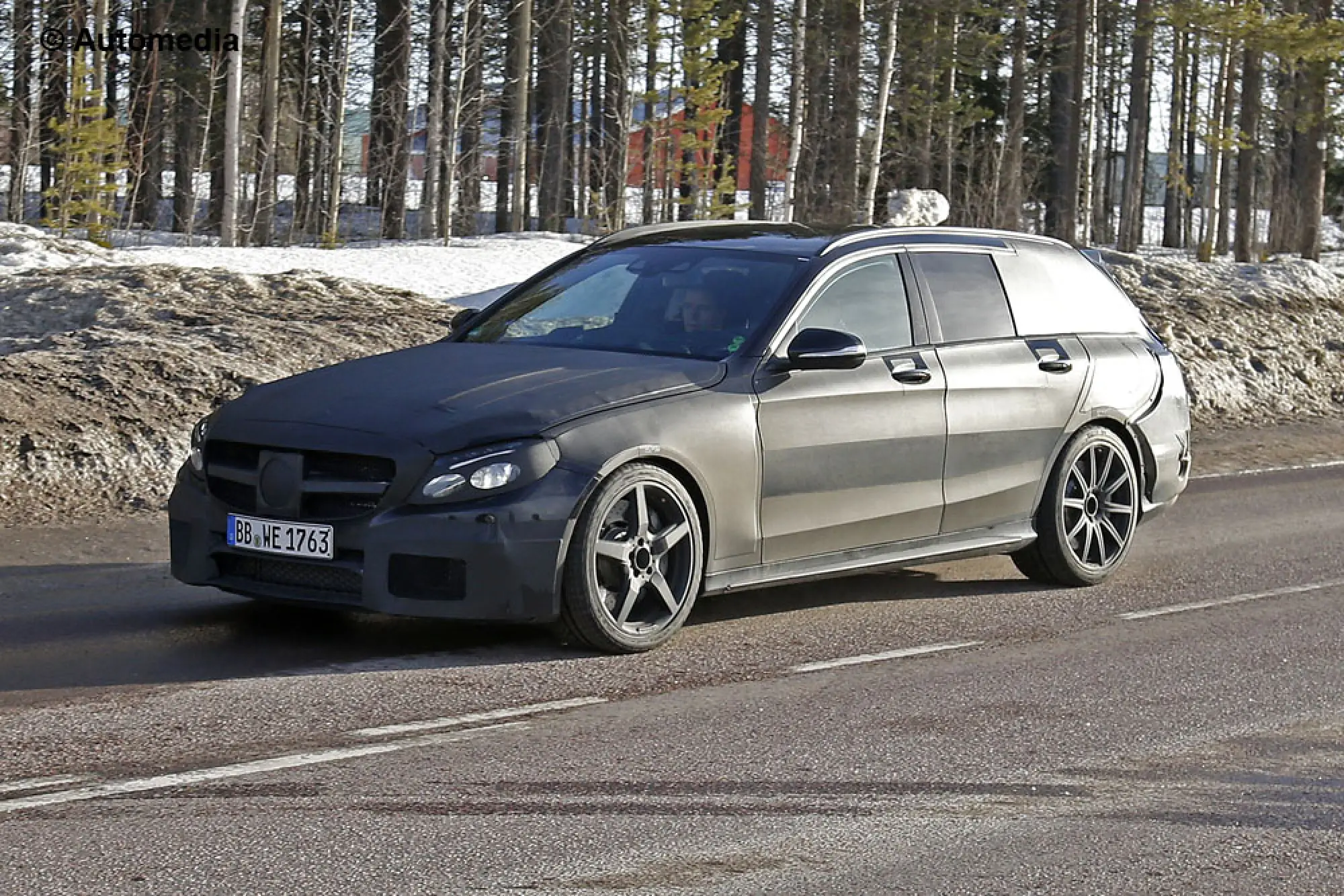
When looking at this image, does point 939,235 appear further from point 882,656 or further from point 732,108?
point 732,108

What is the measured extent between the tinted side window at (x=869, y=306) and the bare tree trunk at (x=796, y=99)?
25834mm

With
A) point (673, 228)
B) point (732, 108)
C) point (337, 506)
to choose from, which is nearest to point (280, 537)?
point (337, 506)

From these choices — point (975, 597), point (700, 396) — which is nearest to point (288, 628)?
point (700, 396)

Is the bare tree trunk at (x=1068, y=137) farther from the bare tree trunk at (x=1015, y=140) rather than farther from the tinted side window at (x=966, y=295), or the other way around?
the tinted side window at (x=966, y=295)

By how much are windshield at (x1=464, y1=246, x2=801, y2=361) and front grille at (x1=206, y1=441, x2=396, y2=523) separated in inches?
54.9

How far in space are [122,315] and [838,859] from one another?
10825 mm

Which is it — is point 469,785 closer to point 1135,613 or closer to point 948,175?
point 1135,613

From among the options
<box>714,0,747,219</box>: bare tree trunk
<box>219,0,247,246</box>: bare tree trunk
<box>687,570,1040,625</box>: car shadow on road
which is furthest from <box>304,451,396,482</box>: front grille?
<box>714,0,747,219</box>: bare tree trunk

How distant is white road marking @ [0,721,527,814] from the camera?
5.07 m

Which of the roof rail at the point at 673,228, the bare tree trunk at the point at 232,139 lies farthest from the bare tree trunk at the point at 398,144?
the roof rail at the point at 673,228

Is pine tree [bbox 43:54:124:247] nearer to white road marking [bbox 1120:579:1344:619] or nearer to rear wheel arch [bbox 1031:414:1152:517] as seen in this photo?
rear wheel arch [bbox 1031:414:1152:517]

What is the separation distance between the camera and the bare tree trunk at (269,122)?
1258 inches

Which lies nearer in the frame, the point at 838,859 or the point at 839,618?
the point at 838,859

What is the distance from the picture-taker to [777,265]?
327 inches
